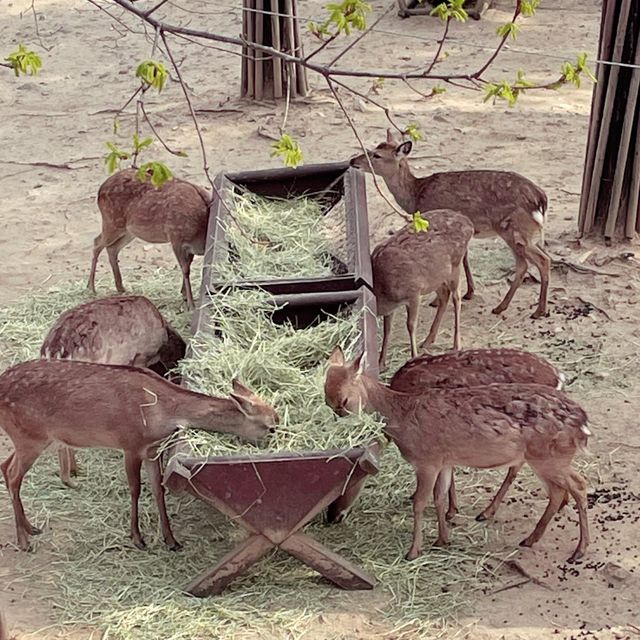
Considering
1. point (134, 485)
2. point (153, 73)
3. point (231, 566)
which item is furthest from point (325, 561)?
point (153, 73)

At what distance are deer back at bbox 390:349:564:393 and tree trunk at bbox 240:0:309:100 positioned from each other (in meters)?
4.90

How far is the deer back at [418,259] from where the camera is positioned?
6.34 m

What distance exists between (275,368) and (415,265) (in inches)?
56.4

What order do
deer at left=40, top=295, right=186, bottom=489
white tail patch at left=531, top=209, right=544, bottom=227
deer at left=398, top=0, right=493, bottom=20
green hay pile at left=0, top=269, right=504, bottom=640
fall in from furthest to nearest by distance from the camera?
deer at left=398, top=0, right=493, bottom=20, white tail patch at left=531, top=209, right=544, bottom=227, deer at left=40, top=295, right=186, bottom=489, green hay pile at left=0, top=269, right=504, bottom=640

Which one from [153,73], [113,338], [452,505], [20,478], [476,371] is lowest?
[452,505]

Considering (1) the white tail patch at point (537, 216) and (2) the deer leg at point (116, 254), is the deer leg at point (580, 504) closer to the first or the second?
(1) the white tail patch at point (537, 216)

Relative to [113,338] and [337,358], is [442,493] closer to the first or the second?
[337,358]

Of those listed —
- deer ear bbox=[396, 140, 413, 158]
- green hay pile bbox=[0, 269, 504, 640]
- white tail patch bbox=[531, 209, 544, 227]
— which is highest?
deer ear bbox=[396, 140, 413, 158]

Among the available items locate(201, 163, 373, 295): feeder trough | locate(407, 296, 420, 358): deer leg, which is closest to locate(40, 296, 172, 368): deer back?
locate(201, 163, 373, 295): feeder trough

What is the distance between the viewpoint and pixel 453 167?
359 inches

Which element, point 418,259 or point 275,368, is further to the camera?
point 418,259

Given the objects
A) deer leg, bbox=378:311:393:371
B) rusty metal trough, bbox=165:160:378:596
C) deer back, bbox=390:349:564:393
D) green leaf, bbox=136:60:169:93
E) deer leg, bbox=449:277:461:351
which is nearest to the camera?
green leaf, bbox=136:60:169:93

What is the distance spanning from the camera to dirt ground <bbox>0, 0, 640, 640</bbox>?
189 inches

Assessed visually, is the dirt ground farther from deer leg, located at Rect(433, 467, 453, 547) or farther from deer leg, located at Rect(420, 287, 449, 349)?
deer leg, located at Rect(433, 467, 453, 547)
